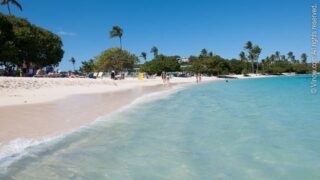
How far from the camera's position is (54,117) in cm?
1370

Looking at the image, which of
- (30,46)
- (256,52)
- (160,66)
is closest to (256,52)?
(256,52)

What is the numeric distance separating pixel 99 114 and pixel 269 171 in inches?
381

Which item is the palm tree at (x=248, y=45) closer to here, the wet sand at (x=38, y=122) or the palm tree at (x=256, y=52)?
the palm tree at (x=256, y=52)

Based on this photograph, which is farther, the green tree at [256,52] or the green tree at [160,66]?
the green tree at [256,52]

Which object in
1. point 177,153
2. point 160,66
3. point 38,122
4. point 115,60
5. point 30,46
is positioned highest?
point 30,46

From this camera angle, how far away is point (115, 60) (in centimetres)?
8812

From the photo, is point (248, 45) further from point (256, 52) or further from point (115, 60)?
point (115, 60)

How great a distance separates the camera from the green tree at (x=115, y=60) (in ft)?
289

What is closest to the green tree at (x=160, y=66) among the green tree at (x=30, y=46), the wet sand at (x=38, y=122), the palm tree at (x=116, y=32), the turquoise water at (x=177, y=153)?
the palm tree at (x=116, y=32)

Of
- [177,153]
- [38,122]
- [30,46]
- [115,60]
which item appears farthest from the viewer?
[115,60]

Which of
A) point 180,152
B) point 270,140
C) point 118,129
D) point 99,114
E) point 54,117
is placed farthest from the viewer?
point 99,114

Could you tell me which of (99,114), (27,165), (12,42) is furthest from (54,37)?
(27,165)

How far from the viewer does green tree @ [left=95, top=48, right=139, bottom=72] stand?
88.1 m

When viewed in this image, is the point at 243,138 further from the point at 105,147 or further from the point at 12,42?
the point at 12,42
